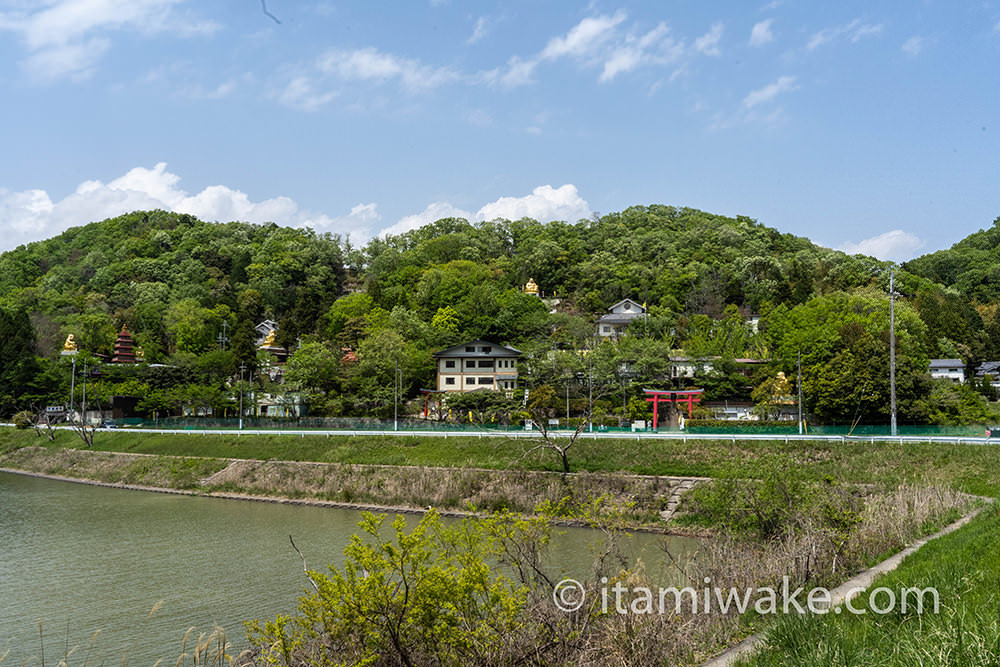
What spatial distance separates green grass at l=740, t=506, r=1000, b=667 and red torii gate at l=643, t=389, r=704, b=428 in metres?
27.3

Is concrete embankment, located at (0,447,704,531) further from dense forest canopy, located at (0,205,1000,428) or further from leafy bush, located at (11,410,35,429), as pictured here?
leafy bush, located at (11,410,35,429)

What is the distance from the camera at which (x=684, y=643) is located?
28.4 feet

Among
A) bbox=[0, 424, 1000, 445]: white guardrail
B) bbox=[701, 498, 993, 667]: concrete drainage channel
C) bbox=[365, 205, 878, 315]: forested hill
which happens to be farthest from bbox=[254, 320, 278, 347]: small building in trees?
bbox=[701, 498, 993, 667]: concrete drainage channel

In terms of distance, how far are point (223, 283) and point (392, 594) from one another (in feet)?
275

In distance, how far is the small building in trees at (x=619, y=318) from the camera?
62375mm

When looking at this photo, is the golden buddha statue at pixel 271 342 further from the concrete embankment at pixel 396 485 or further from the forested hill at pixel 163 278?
the concrete embankment at pixel 396 485

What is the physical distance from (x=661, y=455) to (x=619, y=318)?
3562cm

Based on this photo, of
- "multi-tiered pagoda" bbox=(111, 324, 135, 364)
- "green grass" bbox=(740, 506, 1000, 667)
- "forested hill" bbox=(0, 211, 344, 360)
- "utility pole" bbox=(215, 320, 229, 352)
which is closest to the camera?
"green grass" bbox=(740, 506, 1000, 667)

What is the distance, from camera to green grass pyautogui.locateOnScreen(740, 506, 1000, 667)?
5949mm

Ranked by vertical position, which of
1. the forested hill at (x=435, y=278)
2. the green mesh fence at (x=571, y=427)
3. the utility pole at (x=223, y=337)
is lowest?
the green mesh fence at (x=571, y=427)

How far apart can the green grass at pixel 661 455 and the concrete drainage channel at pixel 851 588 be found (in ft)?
20.4

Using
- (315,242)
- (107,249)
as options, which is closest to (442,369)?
(315,242)

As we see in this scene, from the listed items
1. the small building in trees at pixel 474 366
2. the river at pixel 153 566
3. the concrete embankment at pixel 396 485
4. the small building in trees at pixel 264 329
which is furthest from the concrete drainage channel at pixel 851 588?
the small building in trees at pixel 264 329

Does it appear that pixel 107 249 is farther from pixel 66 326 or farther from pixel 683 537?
pixel 683 537
